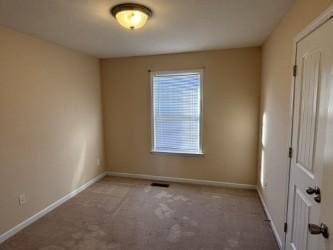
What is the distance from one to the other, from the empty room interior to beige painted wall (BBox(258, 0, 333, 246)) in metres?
0.02

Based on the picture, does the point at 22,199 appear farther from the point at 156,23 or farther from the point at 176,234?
the point at 156,23

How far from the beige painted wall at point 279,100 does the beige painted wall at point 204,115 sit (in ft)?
1.65

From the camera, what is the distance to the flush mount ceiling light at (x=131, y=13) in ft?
6.27

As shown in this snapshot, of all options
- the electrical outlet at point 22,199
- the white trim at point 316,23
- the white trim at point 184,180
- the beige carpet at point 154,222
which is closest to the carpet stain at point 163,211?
the beige carpet at point 154,222

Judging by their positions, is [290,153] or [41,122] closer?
[290,153]

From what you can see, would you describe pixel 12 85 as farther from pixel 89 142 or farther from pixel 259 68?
pixel 259 68

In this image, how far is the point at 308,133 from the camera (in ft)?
5.05

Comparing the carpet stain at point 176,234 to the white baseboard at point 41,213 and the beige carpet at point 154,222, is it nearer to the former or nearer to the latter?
the beige carpet at point 154,222

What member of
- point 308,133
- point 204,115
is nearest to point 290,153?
point 308,133

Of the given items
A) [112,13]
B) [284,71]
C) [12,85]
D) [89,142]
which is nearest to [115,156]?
[89,142]

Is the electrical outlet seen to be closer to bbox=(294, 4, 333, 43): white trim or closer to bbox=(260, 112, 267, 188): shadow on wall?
bbox=(260, 112, 267, 188): shadow on wall

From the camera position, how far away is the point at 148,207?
305 cm

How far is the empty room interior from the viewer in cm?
173

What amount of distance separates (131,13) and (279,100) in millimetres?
1808
